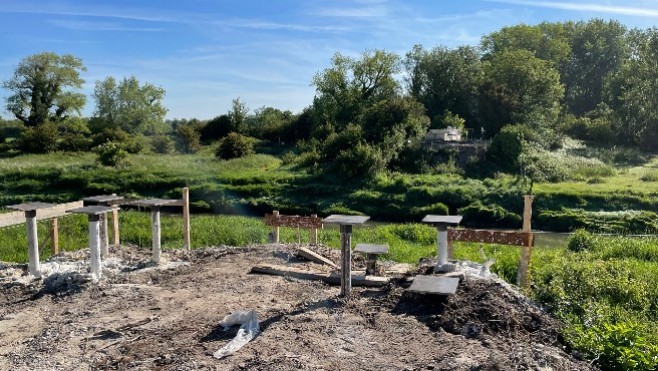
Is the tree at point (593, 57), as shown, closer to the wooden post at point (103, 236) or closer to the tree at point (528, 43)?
the tree at point (528, 43)

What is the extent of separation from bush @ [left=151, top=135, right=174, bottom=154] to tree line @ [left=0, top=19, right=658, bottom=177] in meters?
0.10

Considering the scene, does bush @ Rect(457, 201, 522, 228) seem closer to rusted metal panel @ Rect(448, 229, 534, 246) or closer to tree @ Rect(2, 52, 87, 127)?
rusted metal panel @ Rect(448, 229, 534, 246)

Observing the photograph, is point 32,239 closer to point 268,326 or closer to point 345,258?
point 268,326

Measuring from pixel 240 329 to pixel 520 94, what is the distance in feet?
129

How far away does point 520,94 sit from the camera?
137 ft

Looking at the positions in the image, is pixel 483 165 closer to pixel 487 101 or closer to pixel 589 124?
pixel 487 101

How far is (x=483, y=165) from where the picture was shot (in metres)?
33.3

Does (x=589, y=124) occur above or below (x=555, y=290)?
above

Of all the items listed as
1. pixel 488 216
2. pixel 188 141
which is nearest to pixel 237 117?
pixel 188 141

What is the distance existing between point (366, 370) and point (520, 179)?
25.5 m

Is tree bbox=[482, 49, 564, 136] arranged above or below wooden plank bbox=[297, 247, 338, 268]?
above

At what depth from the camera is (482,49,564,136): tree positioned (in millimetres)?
40000

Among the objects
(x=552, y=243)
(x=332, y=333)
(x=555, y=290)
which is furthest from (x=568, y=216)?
(x=332, y=333)

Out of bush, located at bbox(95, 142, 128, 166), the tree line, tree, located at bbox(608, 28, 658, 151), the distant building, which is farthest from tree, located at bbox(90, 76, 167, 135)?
tree, located at bbox(608, 28, 658, 151)
